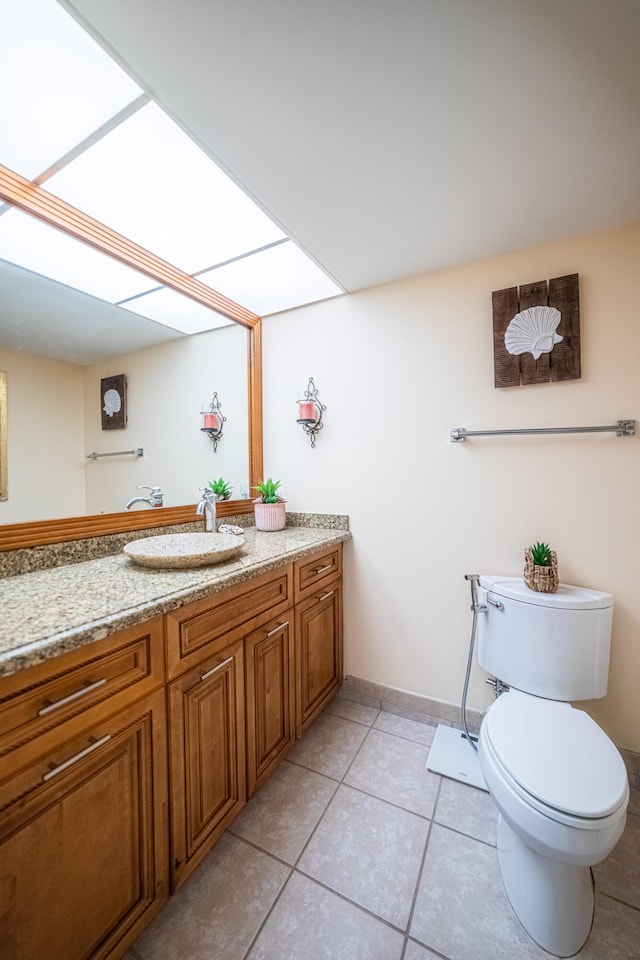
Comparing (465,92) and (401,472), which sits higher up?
(465,92)

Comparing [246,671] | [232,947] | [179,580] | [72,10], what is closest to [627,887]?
[232,947]

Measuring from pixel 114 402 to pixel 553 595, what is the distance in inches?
75.5

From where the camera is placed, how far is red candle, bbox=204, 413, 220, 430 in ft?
6.20

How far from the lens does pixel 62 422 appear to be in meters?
1.30

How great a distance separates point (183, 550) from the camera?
1293 millimetres

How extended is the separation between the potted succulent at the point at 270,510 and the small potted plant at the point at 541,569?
3.85 ft

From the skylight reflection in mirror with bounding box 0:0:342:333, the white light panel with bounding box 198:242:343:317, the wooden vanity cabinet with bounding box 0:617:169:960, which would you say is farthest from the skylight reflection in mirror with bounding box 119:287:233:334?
the wooden vanity cabinet with bounding box 0:617:169:960

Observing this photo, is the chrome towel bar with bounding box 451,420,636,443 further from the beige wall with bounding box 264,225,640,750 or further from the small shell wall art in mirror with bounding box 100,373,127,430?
the small shell wall art in mirror with bounding box 100,373,127,430

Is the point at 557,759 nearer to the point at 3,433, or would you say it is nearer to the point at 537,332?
the point at 537,332

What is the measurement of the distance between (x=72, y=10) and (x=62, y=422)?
105cm

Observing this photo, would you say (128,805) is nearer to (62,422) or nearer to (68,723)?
(68,723)

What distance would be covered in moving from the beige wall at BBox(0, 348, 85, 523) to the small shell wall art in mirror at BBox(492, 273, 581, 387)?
1745 mm

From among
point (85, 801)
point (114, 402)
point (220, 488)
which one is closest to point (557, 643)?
point (85, 801)

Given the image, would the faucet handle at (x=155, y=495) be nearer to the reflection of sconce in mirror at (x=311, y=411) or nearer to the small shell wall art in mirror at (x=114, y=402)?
the small shell wall art in mirror at (x=114, y=402)
